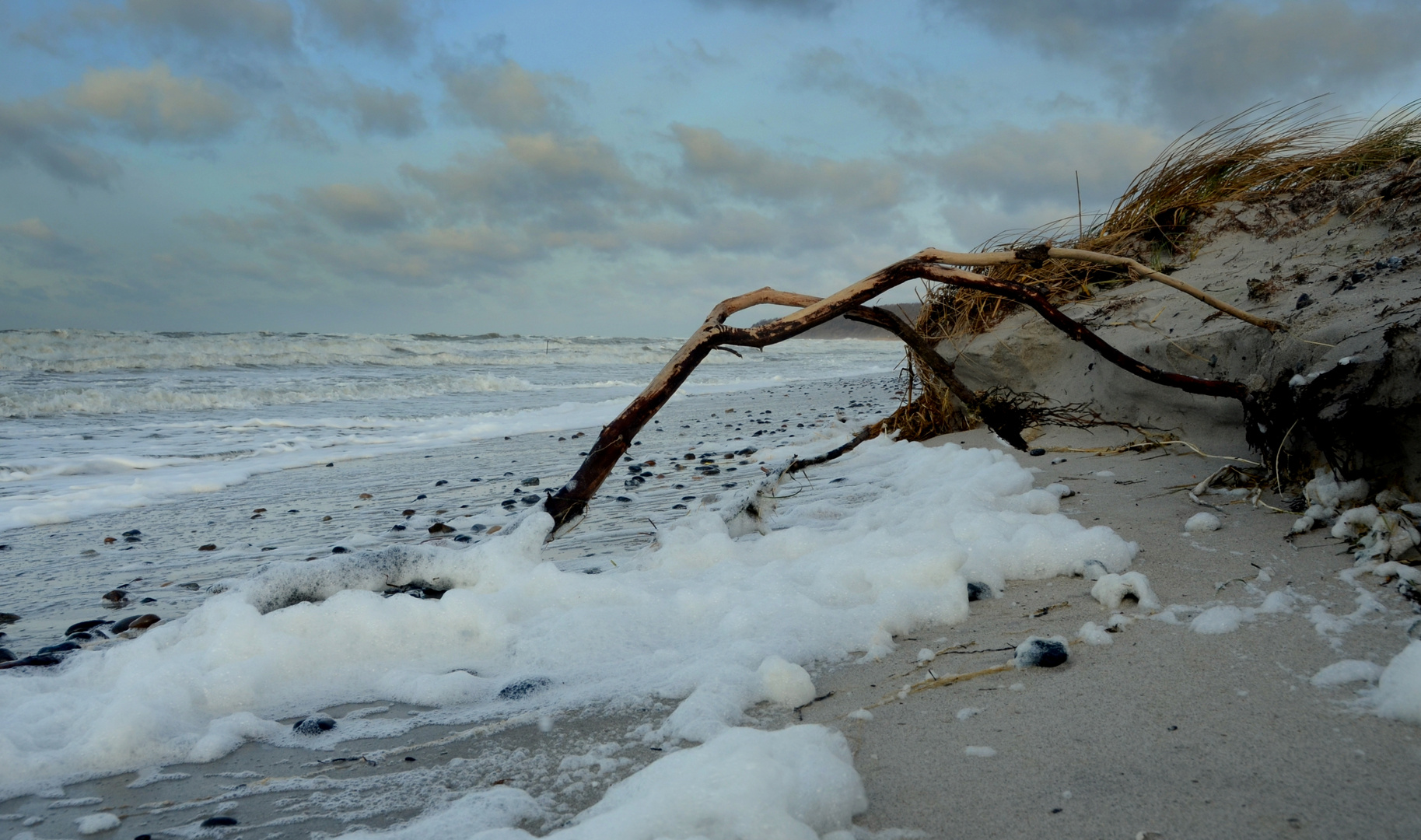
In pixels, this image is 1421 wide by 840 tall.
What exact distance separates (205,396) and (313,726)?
13.2 m

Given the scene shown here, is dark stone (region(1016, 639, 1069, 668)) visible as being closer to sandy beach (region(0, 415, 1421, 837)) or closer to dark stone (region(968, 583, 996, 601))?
sandy beach (region(0, 415, 1421, 837))

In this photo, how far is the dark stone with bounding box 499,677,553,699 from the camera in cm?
211

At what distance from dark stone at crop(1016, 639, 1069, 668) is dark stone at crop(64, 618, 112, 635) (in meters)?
3.32

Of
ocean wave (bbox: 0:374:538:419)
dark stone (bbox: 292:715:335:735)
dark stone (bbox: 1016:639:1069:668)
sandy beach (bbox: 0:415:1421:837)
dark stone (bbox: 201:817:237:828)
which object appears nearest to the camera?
sandy beach (bbox: 0:415:1421:837)

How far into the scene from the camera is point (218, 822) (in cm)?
162

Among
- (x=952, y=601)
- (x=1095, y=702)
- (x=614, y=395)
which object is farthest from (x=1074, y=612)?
(x=614, y=395)

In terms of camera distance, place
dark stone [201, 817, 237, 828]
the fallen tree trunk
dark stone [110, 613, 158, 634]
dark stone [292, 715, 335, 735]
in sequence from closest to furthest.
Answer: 1. dark stone [201, 817, 237, 828]
2. dark stone [292, 715, 335, 735]
3. dark stone [110, 613, 158, 634]
4. the fallen tree trunk

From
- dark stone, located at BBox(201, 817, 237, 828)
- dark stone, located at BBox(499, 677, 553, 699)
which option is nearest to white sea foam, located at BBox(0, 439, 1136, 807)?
dark stone, located at BBox(499, 677, 553, 699)

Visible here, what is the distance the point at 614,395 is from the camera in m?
15.3

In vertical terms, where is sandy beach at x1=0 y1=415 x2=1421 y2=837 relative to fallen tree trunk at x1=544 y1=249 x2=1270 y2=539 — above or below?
below

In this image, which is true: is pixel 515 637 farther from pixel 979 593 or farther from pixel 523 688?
pixel 979 593

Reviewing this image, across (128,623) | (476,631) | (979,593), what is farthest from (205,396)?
(979,593)

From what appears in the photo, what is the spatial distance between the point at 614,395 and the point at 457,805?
1388 centimetres

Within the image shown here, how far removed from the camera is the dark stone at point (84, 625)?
2.98 metres
